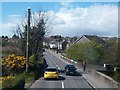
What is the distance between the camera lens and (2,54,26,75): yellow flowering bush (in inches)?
1267

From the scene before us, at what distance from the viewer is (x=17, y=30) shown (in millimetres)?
54812

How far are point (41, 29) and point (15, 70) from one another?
18.7 m

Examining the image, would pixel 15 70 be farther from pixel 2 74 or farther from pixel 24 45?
pixel 24 45

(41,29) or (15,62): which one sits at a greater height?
(41,29)

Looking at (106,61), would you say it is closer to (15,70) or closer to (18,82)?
(15,70)

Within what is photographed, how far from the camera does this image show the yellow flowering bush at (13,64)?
106ft

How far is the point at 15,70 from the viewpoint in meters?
33.7

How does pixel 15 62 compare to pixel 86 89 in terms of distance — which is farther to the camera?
pixel 15 62

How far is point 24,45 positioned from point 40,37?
3.87 metres

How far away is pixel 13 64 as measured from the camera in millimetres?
32562

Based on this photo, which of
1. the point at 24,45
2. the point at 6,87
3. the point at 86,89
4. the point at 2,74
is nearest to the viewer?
the point at 6,87

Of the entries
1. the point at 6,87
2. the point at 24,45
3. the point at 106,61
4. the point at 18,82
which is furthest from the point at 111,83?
the point at 106,61

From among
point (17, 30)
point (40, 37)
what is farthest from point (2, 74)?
point (17, 30)

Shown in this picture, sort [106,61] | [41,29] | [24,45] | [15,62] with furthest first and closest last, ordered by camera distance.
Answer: [106,61] < [41,29] < [24,45] < [15,62]
